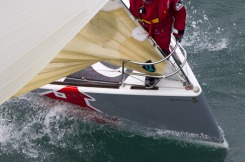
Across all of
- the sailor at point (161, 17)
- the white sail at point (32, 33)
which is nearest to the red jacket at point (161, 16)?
the sailor at point (161, 17)

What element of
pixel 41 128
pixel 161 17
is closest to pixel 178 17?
pixel 161 17

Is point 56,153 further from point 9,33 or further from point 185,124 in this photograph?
point 9,33

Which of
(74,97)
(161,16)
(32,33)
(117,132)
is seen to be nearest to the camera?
(32,33)

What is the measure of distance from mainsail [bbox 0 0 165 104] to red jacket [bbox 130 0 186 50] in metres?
0.33

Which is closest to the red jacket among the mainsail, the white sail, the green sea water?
the mainsail

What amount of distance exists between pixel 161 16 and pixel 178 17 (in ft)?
0.68

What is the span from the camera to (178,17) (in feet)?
19.3

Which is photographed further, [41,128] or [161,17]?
[41,128]

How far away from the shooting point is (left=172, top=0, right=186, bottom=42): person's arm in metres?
5.73

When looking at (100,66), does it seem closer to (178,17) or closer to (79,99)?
(79,99)

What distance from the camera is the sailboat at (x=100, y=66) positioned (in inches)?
162

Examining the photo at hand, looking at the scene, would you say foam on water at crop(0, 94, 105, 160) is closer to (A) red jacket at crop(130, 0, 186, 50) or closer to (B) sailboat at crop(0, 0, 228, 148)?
(B) sailboat at crop(0, 0, 228, 148)

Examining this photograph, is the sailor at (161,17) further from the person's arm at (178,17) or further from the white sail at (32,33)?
the white sail at (32,33)

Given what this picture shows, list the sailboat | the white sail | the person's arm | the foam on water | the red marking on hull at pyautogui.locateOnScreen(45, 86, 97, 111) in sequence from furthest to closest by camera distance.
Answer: the foam on water < the red marking on hull at pyautogui.locateOnScreen(45, 86, 97, 111) < the person's arm < the sailboat < the white sail
